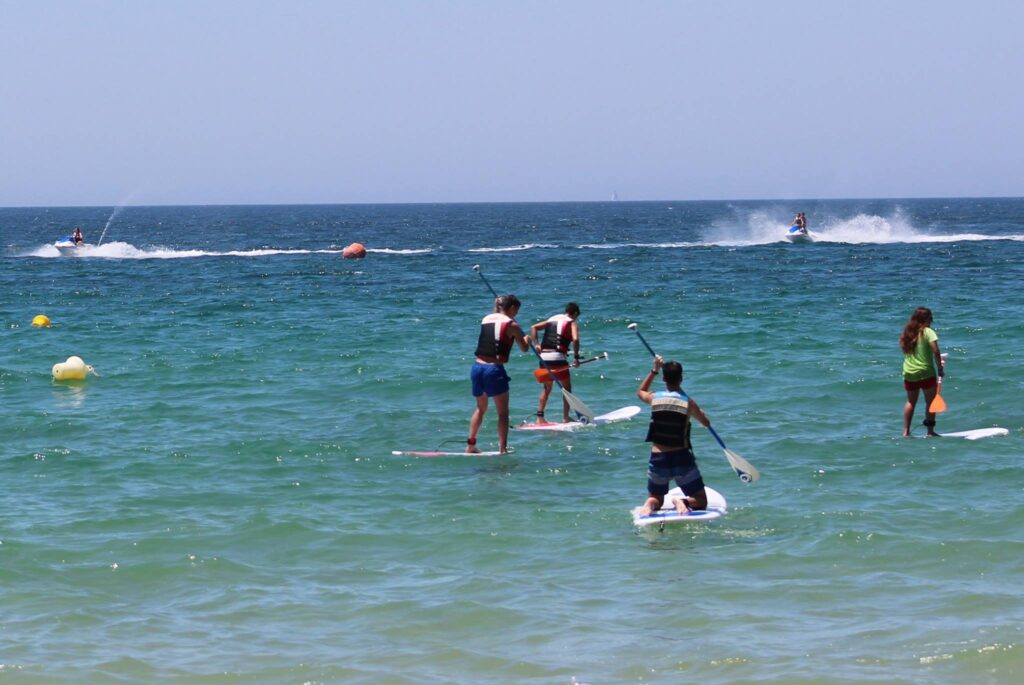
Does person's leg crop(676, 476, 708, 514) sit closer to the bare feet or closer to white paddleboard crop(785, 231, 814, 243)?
the bare feet

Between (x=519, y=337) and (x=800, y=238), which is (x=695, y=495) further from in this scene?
(x=800, y=238)

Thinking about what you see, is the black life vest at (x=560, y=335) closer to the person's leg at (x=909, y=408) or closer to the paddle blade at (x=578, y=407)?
the paddle blade at (x=578, y=407)

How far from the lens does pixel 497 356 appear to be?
1359cm

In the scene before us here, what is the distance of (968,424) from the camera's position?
15.4 meters

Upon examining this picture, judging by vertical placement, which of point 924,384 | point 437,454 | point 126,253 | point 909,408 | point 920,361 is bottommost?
point 437,454

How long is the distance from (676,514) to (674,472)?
39 cm

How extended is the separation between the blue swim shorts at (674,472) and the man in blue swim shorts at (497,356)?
292 centimetres

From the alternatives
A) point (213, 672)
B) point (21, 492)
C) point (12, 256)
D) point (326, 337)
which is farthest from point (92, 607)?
point (12, 256)

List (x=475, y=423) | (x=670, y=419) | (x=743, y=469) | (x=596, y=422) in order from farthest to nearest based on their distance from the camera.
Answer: (x=596, y=422)
(x=475, y=423)
(x=743, y=469)
(x=670, y=419)

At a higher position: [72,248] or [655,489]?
[72,248]

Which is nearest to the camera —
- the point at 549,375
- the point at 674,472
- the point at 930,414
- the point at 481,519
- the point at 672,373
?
the point at 672,373

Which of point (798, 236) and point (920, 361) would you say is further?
point (798, 236)

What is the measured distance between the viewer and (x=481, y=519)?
1127 cm

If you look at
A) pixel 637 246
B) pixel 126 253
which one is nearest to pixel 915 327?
pixel 126 253
